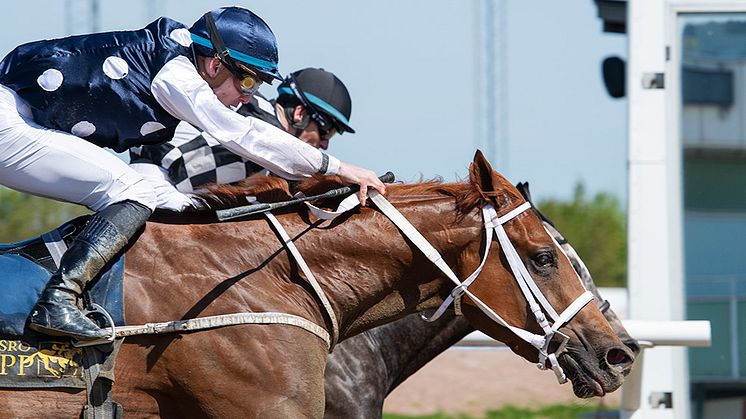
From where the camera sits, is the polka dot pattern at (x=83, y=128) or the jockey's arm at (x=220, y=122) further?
the polka dot pattern at (x=83, y=128)

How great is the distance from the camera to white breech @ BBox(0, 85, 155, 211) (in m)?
3.93

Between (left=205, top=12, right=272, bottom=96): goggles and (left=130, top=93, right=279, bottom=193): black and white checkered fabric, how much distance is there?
1.59 metres

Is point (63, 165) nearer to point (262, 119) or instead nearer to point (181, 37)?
point (181, 37)

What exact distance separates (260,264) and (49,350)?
79cm

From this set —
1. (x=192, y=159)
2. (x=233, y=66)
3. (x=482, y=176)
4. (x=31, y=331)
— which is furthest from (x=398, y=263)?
(x=192, y=159)

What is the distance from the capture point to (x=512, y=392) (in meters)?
13.8

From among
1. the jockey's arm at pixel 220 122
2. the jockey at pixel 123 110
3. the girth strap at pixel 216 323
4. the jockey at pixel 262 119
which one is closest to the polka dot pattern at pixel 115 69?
the jockey at pixel 123 110

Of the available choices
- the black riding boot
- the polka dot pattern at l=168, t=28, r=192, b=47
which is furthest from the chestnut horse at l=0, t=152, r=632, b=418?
the polka dot pattern at l=168, t=28, r=192, b=47

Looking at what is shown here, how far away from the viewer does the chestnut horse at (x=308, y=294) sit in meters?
3.81

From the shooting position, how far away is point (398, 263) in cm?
417

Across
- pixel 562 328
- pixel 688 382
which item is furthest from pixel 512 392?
pixel 562 328

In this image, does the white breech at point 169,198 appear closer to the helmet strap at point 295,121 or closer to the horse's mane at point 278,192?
the horse's mane at point 278,192

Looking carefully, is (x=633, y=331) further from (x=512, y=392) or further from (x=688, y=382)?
(x=512, y=392)

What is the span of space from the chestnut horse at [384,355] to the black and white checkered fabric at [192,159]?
1236mm
